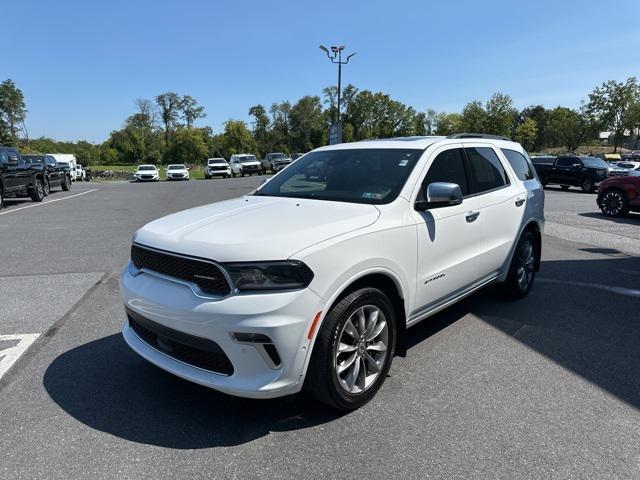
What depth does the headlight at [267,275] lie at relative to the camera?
2.61m

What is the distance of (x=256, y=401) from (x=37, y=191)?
1822 centimetres

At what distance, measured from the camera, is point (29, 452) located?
2635 mm

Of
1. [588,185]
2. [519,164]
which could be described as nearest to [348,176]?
[519,164]

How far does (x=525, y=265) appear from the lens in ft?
17.7

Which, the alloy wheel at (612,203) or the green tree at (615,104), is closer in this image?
the alloy wheel at (612,203)

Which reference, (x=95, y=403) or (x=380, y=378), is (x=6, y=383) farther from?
(x=380, y=378)

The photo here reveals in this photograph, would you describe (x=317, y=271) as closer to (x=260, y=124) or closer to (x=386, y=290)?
(x=386, y=290)

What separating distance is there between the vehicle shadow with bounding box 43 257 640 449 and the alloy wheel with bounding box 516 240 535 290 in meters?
0.24

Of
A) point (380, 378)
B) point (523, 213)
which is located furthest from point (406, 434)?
point (523, 213)

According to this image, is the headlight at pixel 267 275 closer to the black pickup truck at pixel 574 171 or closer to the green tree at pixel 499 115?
the black pickup truck at pixel 574 171

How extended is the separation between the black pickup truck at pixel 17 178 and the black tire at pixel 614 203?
18.7 m

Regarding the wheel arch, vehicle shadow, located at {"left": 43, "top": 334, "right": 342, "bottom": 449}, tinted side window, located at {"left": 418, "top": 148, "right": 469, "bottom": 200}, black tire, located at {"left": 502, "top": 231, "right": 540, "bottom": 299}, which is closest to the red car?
black tire, located at {"left": 502, "top": 231, "right": 540, "bottom": 299}

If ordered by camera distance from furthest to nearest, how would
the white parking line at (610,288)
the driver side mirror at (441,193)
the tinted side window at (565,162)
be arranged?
1. the tinted side window at (565,162)
2. the white parking line at (610,288)
3. the driver side mirror at (441,193)

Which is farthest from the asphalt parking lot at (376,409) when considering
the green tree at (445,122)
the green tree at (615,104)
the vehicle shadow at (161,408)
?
the green tree at (445,122)
